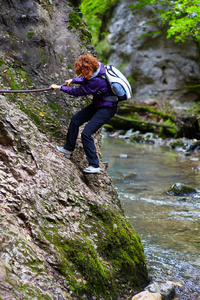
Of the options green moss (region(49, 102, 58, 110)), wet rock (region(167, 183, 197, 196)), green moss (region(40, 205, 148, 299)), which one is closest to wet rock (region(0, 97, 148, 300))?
green moss (region(40, 205, 148, 299))

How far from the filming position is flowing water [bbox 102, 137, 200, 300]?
464cm

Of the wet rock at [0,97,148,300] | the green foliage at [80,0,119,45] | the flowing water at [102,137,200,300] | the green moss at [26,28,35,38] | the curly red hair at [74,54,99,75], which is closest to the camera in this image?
the wet rock at [0,97,148,300]

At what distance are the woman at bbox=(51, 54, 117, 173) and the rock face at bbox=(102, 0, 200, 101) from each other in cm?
2229

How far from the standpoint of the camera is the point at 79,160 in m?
4.59

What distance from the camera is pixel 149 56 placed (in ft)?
87.8

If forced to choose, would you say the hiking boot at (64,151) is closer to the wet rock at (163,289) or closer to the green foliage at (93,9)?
the wet rock at (163,289)

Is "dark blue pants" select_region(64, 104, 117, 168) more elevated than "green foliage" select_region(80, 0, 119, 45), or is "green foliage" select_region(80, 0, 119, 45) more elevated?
"green foliage" select_region(80, 0, 119, 45)

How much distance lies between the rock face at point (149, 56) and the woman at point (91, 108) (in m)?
22.3

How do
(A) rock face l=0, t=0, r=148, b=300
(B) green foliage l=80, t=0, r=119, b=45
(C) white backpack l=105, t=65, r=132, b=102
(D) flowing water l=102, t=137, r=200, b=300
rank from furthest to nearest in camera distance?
(B) green foliage l=80, t=0, r=119, b=45 → (D) flowing water l=102, t=137, r=200, b=300 → (C) white backpack l=105, t=65, r=132, b=102 → (A) rock face l=0, t=0, r=148, b=300

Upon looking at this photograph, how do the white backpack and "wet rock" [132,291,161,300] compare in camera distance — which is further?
the white backpack

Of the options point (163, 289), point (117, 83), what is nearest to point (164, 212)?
point (163, 289)

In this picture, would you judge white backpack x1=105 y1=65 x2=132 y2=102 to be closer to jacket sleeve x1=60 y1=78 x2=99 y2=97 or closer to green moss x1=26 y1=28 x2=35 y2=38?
jacket sleeve x1=60 y1=78 x2=99 y2=97

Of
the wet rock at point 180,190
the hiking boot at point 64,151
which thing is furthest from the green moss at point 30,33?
the wet rock at point 180,190

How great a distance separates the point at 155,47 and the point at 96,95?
78.6 feet
